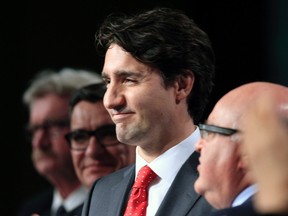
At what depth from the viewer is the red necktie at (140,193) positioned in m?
2.53

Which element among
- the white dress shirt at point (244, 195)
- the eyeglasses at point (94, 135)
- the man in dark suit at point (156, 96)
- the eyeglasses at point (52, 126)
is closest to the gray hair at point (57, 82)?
the eyeglasses at point (52, 126)

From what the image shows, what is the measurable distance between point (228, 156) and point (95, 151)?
6.05 ft

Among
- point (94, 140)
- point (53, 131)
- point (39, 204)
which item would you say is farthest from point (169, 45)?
point (39, 204)

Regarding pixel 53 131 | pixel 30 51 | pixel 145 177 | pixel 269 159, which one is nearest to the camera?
pixel 269 159

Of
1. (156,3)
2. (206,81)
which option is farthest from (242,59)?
(206,81)

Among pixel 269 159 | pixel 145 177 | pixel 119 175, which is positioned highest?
pixel 269 159

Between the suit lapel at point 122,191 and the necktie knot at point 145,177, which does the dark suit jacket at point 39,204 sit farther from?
the necktie knot at point 145,177

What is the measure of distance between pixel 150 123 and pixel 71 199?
78.5 inches

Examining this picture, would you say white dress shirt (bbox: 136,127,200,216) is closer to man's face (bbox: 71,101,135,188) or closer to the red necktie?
the red necktie

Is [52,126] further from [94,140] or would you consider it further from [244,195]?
[244,195]

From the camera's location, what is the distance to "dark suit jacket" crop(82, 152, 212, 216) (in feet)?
8.03

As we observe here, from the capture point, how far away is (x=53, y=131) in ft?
15.6

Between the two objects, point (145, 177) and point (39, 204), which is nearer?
point (145, 177)

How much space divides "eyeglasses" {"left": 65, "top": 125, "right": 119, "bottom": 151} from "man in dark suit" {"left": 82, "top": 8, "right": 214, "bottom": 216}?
0.94 m
